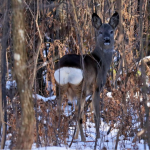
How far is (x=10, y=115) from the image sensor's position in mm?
5055

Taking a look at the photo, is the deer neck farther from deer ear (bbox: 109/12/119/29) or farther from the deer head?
deer ear (bbox: 109/12/119/29)

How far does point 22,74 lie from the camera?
104 inches

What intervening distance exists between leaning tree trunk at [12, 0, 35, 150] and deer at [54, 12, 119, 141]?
116cm

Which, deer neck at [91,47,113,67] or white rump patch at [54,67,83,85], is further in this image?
deer neck at [91,47,113,67]

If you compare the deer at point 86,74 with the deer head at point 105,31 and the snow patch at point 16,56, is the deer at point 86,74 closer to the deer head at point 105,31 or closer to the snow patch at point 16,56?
the deer head at point 105,31

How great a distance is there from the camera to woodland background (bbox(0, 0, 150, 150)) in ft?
8.79

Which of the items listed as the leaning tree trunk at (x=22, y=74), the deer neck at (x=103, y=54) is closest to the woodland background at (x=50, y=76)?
the leaning tree trunk at (x=22, y=74)

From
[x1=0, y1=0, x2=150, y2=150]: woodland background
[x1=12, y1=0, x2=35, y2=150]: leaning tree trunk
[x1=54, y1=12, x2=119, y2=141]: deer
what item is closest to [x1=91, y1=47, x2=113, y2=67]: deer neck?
[x1=54, y1=12, x2=119, y2=141]: deer

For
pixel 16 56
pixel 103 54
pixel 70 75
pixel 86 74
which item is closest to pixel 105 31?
pixel 103 54

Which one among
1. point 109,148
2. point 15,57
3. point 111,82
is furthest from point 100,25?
point 15,57

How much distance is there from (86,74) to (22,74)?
246cm

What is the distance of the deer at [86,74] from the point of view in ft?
15.4

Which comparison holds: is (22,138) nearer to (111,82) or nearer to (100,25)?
(100,25)

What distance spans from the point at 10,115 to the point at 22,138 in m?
2.38
